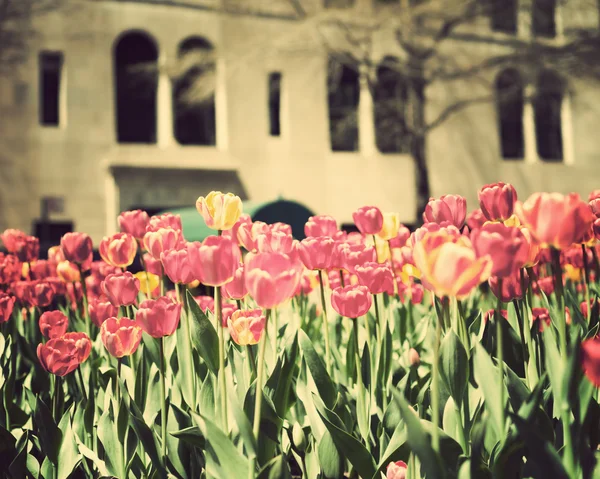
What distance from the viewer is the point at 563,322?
1.41 m

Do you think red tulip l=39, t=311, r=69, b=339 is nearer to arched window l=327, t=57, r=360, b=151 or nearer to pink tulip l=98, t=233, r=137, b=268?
pink tulip l=98, t=233, r=137, b=268

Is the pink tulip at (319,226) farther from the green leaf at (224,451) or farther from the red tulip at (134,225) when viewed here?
the green leaf at (224,451)

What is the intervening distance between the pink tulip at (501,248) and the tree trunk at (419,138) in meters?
13.4

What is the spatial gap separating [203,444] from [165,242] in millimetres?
664

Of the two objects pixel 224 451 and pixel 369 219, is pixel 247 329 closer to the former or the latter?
pixel 224 451

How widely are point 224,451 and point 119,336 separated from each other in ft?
1.73

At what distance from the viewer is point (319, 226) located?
7.88 ft

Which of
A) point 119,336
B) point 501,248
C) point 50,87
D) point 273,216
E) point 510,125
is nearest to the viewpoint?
point 501,248

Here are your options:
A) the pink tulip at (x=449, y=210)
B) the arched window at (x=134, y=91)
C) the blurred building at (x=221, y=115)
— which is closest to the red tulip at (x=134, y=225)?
the pink tulip at (x=449, y=210)

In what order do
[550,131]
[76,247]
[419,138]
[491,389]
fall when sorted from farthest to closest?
[550,131] → [419,138] → [76,247] → [491,389]

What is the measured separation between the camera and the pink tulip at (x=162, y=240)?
6.53 feet

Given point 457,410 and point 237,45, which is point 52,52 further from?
point 457,410

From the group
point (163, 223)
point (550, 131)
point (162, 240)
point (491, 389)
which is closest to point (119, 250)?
point (163, 223)

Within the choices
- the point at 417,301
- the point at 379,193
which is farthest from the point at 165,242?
the point at 379,193
